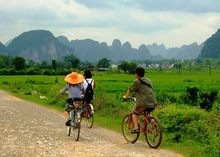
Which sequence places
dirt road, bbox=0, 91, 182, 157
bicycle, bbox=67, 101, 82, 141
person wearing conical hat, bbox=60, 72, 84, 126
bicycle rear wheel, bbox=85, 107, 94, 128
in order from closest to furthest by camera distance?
1. dirt road, bbox=0, 91, 182, 157
2. bicycle, bbox=67, 101, 82, 141
3. person wearing conical hat, bbox=60, 72, 84, 126
4. bicycle rear wheel, bbox=85, 107, 94, 128

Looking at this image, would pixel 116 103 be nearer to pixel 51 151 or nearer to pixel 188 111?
pixel 188 111

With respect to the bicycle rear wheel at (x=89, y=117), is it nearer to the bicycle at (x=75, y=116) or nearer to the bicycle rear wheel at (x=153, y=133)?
the bicycle at (x=75, y=116)

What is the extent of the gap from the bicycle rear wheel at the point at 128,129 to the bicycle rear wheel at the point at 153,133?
22.6 inches

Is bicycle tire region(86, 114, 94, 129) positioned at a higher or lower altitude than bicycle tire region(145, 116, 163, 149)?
lower

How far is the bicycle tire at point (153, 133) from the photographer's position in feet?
35.5

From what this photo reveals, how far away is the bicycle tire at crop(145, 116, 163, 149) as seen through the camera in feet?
35.5

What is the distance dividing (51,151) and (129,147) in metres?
2.12

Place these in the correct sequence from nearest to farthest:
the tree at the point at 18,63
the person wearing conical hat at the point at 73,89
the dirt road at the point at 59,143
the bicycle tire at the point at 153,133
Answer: the dirt road at the point at 59,143 → the bicycle tire at the point at 153,133 → the person wearing conical hat at the point at 73,89 → the tree at the point at 18,63

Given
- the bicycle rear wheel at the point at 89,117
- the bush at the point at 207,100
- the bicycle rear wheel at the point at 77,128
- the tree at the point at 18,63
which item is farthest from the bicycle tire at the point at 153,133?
the tree at the point at 18,63

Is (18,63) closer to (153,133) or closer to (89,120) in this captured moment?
(89,120)

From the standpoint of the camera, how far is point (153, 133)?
1105 centimetres

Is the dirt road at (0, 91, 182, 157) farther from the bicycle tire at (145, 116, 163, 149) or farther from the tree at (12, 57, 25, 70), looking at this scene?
the tree at (12, 57, 25, 70)

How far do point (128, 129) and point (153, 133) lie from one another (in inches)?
59.2

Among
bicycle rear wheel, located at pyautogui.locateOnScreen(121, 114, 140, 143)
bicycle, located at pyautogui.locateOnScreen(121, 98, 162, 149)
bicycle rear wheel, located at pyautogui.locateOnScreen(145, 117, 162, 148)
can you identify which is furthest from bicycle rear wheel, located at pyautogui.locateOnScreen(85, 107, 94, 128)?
bicycle rear wheel, located at pyautogui.locateOnScreen(145, 117, 162, 148)
